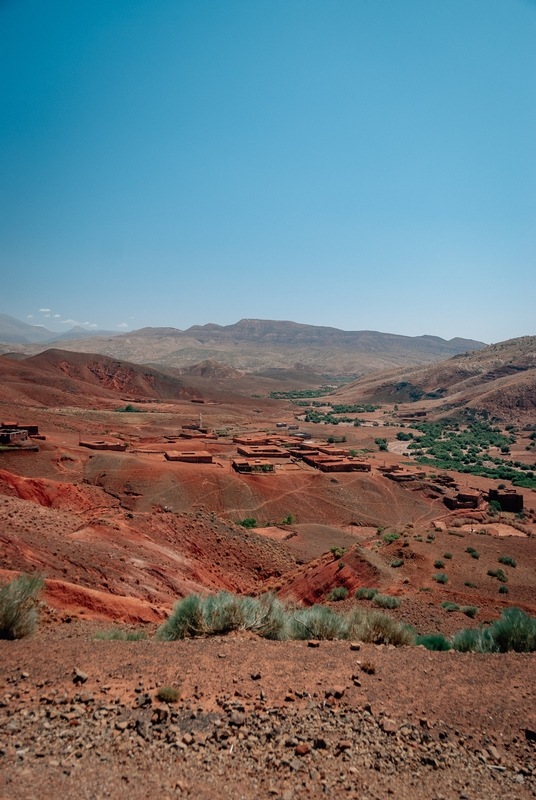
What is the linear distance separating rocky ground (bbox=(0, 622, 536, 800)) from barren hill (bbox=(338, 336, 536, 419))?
91.9 m

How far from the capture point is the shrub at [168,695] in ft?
19.3

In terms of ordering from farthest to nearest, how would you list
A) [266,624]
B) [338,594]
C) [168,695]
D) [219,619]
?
[338,594]
[266,624]
[219,619]
[168,695]

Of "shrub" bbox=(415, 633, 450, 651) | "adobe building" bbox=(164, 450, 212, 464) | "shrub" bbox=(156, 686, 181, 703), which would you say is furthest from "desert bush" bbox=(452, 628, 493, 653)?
"adobe building" bbox=(164, 450, 212, 464)

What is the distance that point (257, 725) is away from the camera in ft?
18.3

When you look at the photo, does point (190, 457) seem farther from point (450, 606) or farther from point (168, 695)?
point (168, 695)

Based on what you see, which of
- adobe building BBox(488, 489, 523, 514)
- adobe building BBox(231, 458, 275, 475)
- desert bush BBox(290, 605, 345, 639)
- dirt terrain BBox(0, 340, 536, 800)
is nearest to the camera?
dirt terrain BBox(0, 340, 536, 800)

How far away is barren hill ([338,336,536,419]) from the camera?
304 feet

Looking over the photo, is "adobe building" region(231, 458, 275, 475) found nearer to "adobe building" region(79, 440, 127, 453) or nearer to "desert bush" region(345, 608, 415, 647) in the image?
"adobe building" region(79, 440, 127, 453)

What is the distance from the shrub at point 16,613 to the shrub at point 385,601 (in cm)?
959

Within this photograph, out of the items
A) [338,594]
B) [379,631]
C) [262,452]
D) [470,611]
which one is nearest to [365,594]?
[338,594]

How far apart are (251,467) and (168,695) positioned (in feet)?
107

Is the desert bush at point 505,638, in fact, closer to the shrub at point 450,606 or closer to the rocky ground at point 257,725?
the rocky ground at point 257,725

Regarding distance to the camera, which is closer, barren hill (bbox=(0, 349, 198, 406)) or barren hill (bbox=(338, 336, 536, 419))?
barren hill (bbox=(0, 349, 198, 406))

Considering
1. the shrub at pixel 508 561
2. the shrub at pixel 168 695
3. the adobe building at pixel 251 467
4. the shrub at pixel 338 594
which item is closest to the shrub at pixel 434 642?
the shrub at pixel 168 695
